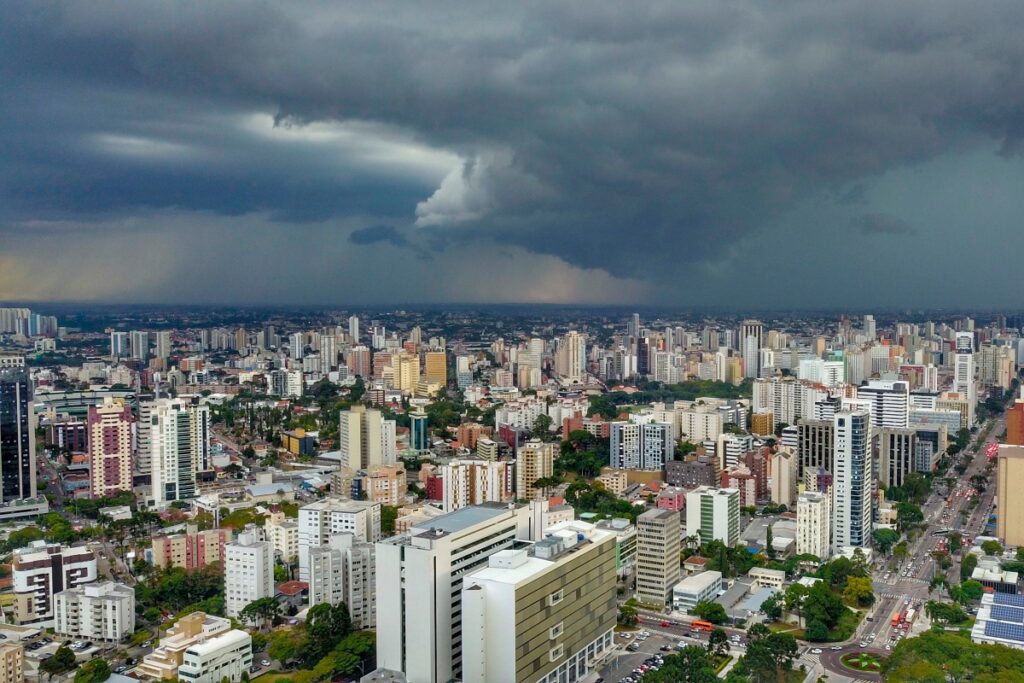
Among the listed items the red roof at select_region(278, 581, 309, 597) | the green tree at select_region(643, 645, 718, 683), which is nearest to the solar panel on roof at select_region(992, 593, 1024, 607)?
the green tree at select_region(643, 645, 718, 683)

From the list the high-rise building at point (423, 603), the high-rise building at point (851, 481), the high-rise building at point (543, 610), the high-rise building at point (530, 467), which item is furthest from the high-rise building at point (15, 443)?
the high-rise building at point (851, 481)

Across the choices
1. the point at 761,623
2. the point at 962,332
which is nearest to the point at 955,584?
the point at 761,623

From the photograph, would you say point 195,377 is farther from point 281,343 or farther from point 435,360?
point 435,360

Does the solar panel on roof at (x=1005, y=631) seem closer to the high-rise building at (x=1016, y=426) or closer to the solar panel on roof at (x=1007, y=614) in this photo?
the solar panel on roof at (x=1007, y=614)

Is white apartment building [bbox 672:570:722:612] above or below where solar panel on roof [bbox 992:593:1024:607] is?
below

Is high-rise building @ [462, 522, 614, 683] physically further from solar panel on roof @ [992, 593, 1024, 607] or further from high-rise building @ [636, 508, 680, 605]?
solar panel on roof @ [992, 593, 1024, 607]

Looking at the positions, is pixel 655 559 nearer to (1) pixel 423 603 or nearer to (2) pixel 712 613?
(2) pixel 712 613

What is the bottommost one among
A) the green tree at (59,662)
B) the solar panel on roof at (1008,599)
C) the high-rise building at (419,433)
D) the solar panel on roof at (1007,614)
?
the green tree at (59,662)
